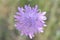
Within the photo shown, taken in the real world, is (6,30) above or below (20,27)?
above

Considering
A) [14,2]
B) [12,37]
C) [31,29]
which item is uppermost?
[14,2]

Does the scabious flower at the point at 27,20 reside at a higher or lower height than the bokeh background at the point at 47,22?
lower

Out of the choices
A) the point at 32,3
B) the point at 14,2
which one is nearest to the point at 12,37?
the point at 14,2

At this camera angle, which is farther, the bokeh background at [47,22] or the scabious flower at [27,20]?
the bokeh background at [47,22]

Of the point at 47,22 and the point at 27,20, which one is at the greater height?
the point at 47,22

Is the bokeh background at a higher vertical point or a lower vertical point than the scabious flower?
higher

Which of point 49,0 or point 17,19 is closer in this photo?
point 17,19

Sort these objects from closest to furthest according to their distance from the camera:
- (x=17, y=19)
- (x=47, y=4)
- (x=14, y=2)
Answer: (x=17, y=19) < (x=14, y=2) < (x=47, y=4)

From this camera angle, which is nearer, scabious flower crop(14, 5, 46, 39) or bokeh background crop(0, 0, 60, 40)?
scabious flower crop(14, 5, 46, 39)

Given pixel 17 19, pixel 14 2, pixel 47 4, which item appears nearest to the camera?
pixel 17 19

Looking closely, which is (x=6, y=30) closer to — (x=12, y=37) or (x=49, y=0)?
(x=12, y=37)

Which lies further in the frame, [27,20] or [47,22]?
[47,22]
